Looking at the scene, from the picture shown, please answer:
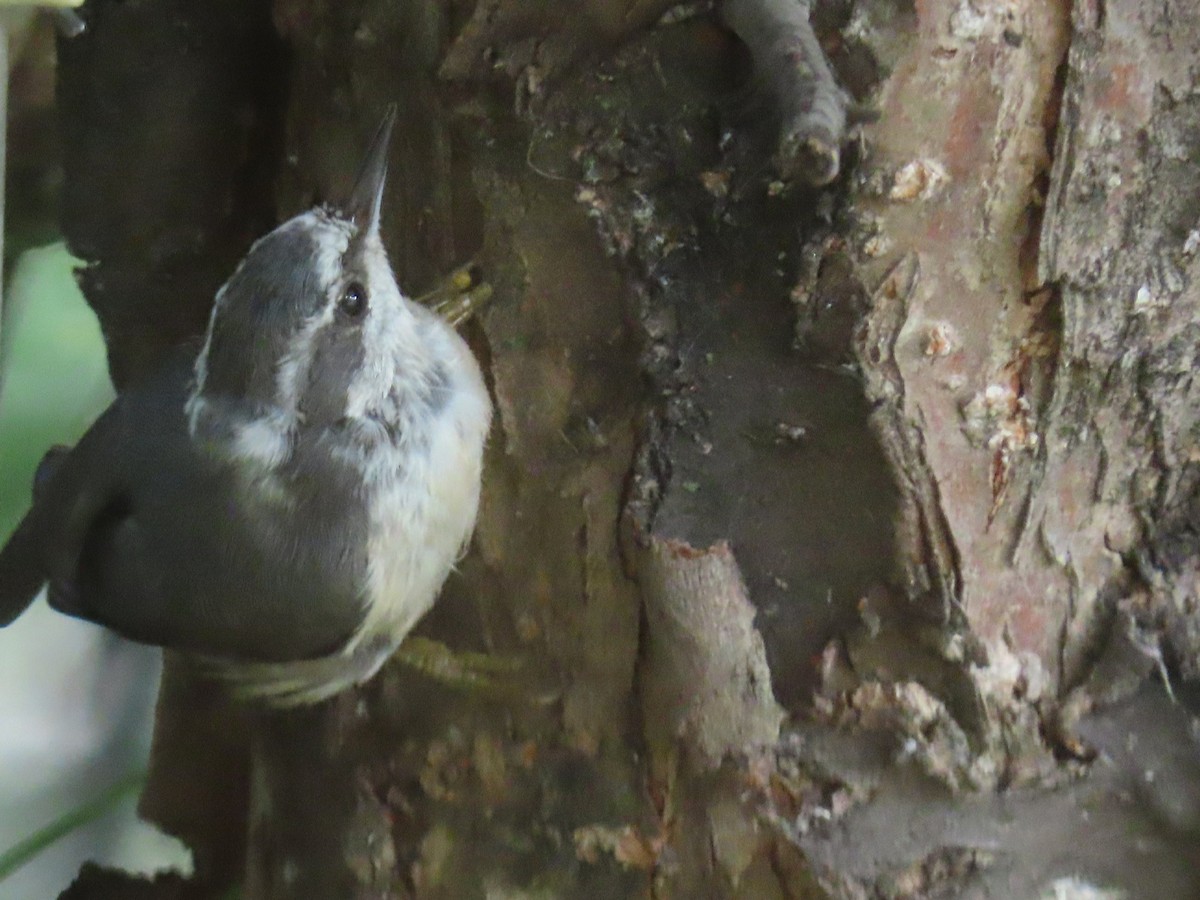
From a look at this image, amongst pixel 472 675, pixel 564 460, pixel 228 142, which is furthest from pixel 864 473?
pixel 228 142

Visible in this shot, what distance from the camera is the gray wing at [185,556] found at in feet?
3.56

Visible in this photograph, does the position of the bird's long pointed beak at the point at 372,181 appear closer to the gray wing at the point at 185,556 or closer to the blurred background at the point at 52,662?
the gray wing at the point at 185,556

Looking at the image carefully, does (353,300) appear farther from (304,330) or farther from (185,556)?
(185,556)

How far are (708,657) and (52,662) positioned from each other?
55.7 inches

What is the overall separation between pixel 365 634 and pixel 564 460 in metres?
0.30

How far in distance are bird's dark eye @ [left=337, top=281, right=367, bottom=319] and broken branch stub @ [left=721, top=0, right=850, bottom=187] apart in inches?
18.1

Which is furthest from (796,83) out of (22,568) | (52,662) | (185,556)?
(52,662)

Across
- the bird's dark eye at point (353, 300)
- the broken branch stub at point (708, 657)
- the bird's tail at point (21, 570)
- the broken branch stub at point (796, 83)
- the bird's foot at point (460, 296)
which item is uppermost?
the broken branch stub at point (796, 83)

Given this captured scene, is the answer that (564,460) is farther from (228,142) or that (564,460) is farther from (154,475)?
(228,142)

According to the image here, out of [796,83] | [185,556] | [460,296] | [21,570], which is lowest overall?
[21,570]

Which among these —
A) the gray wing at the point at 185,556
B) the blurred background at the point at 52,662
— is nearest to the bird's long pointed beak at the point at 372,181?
the gray wing at the point at 185,556

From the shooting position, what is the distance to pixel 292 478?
1108mm

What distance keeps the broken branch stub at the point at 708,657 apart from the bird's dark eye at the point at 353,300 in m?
0.43

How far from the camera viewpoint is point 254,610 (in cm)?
108
